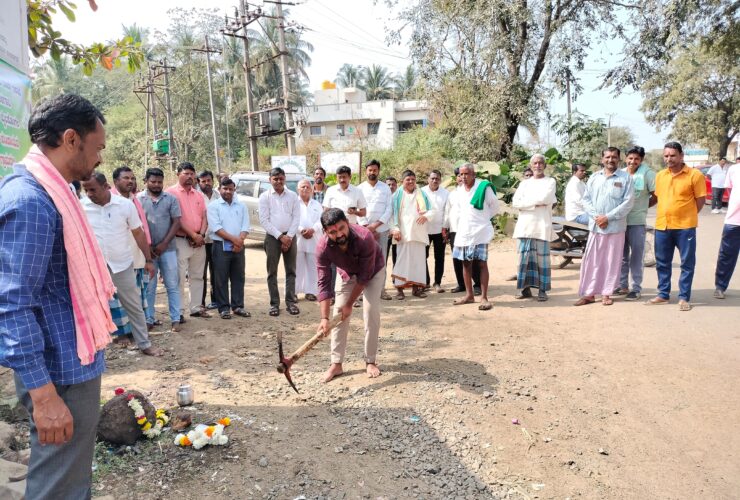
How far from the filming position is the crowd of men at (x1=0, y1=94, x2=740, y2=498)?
174 centimetres

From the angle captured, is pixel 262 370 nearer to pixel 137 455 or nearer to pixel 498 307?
pixel 137 455

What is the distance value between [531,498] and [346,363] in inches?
92.0

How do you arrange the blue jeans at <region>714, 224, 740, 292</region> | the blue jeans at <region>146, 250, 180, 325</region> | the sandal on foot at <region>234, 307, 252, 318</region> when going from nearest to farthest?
the blue jeans at <region>146, 250, 180, 325</region> < the blue jeans at <region>714, 224, 740, 292</region> < the sandal on foot at <region>234, 307, 252, 318</region>

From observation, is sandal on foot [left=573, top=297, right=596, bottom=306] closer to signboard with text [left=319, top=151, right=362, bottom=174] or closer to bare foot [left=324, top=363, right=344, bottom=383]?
bare foot [left=324, top=363, right=344, bottom=383]

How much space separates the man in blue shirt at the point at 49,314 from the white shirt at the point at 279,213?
15.6 feet

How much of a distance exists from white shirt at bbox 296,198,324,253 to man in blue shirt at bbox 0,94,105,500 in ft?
16.7

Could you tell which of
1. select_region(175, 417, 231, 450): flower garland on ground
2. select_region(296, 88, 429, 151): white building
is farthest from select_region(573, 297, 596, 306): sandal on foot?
select_region(296, 88, 429, 151): white building

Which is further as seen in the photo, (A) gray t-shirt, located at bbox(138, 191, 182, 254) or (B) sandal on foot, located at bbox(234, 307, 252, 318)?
(B) sandal on foot, located at bbox(234, 307, 252, 318)

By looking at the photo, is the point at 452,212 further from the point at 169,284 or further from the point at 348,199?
the point at 169,284

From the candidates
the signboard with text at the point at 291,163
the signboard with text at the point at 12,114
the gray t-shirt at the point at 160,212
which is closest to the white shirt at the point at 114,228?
the gray t-shirt at the point at 160,212

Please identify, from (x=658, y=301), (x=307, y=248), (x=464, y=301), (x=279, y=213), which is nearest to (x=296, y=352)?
(x=279, y=213)

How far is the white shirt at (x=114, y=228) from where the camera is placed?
4.78m

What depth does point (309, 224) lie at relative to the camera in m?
7.12

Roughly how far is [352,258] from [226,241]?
2760mm
